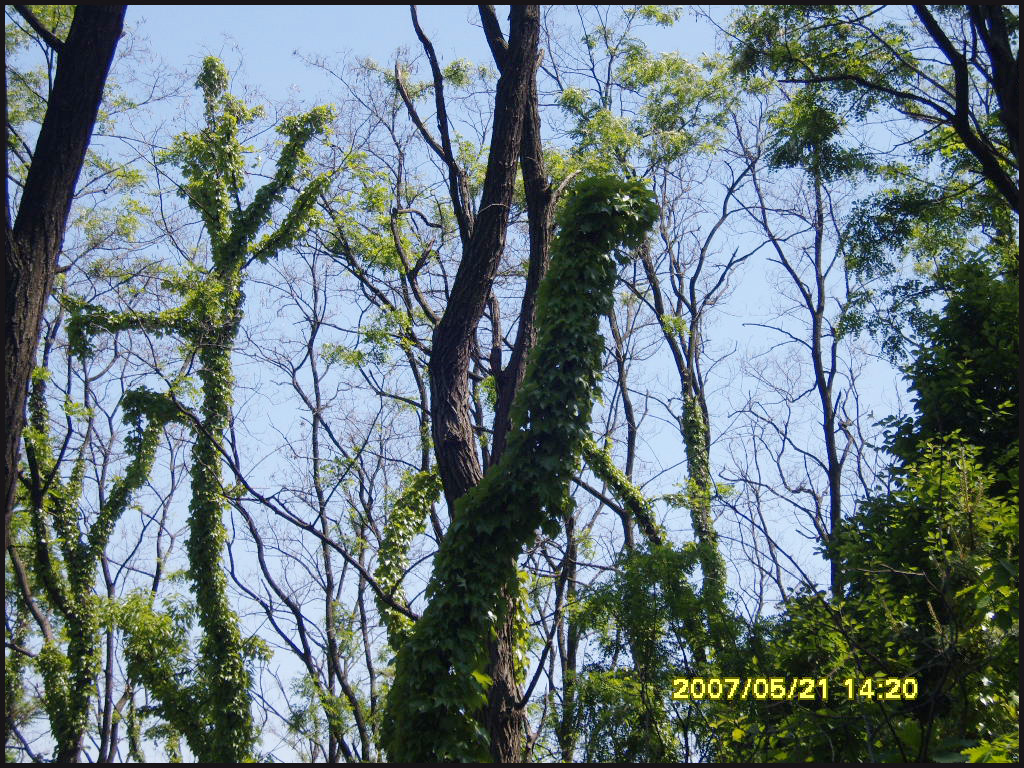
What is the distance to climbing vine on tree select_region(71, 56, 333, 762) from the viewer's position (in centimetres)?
1121

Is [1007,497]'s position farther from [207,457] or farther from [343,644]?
[343,644]

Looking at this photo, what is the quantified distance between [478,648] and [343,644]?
9652 millimetres

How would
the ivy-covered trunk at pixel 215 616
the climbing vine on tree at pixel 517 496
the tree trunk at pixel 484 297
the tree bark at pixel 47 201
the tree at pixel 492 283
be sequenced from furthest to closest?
1. the ivy-covered trunk at pixel 215 616
2. the tree trunk at pixel 484 297
3. the tree at pixel 492 283
4. the climbing vine on tree at pixel 517 496
5. the tree bark at pixel 47 201

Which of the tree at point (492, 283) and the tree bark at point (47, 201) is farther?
the tree at point (492, 283)

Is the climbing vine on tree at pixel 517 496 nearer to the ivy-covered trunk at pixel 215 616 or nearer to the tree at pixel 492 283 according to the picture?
the tree at pixel 492 283

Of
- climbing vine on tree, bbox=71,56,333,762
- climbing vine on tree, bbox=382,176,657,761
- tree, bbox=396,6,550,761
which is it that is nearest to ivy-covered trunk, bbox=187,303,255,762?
climbing vine on tree, bbox=71,56,333,762

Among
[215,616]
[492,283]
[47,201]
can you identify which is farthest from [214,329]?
[47,201]

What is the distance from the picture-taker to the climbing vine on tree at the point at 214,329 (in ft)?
36.8
